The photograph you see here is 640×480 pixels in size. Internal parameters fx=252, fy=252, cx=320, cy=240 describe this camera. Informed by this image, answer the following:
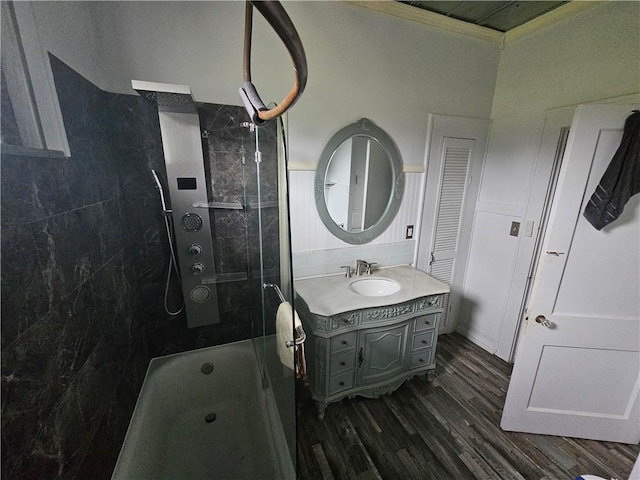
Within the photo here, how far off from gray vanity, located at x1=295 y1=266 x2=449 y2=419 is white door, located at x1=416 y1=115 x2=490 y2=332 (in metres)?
0.45

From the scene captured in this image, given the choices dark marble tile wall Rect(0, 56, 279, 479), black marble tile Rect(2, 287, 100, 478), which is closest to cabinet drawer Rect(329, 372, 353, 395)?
dark marble tile wall Rect(0, 56, 279, 479)

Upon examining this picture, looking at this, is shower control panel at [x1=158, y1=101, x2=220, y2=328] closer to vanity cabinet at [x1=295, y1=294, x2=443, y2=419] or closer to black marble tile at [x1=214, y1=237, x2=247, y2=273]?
black marble tile at [x1=214, y1=237, x2=247, y2=273]

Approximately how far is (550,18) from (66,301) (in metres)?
3.04

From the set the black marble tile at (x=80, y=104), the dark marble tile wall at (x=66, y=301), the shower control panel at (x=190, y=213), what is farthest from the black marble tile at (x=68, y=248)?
the shower control panel at (x=190, y=213)

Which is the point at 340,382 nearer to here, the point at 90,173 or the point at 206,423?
the point at 206,423

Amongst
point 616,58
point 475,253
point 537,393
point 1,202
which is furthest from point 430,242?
point 1,202

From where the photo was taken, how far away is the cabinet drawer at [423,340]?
5.94 feet

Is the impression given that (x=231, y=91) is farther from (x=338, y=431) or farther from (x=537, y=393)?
(x=537, y=393)

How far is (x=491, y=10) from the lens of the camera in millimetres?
1691

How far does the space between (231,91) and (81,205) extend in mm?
988

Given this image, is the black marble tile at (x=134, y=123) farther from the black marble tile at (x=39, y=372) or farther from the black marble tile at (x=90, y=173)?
the black marble tile at (x=39, y=372)

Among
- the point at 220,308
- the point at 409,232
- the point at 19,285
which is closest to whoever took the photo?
the point at 19,285

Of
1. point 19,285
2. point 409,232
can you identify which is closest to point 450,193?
point 409,232

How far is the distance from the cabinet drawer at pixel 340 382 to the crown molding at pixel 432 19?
7.75 feet
